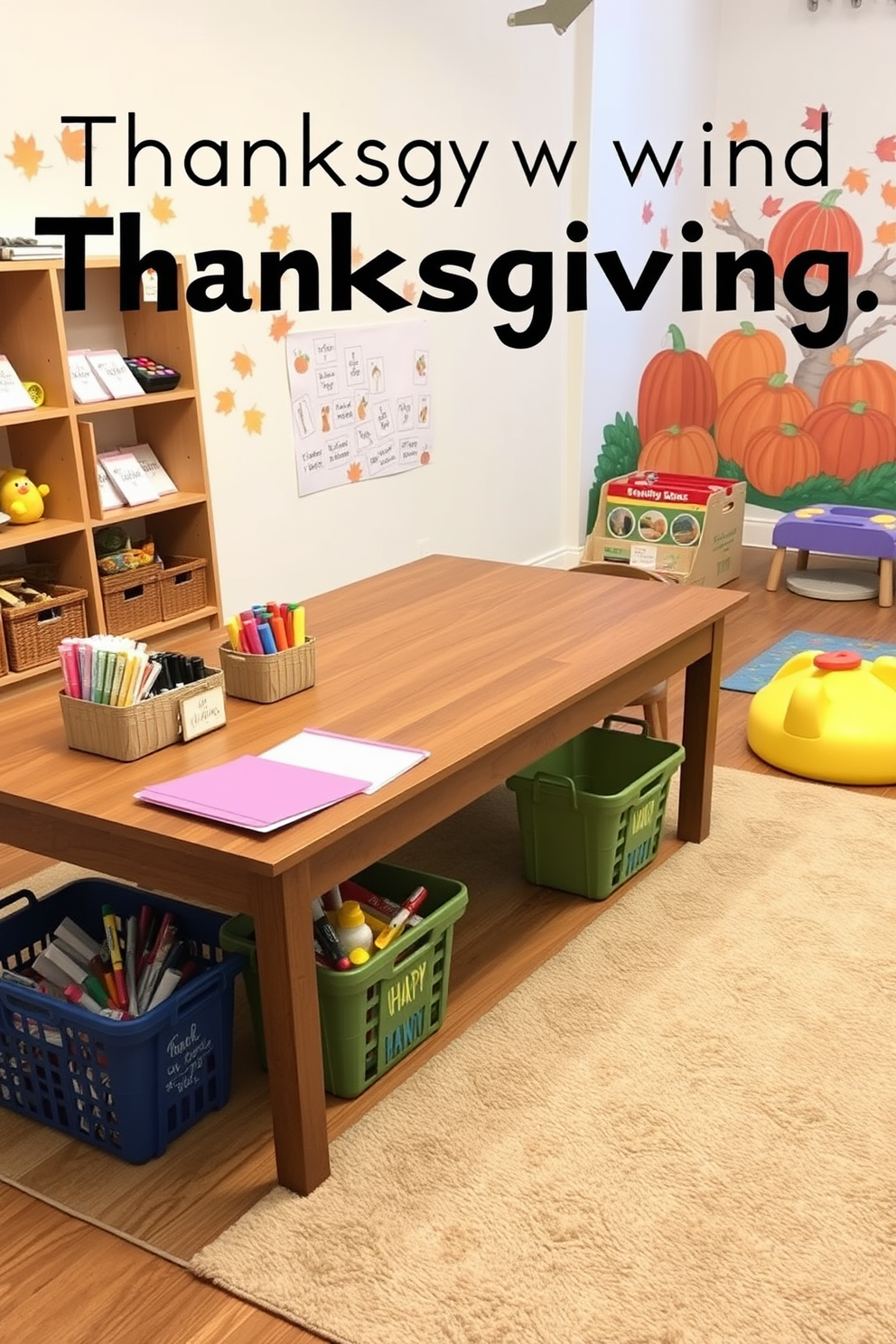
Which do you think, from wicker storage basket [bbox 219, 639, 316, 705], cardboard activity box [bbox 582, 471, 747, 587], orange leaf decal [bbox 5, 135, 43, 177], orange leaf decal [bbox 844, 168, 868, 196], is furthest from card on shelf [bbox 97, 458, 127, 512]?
orange leaf decal [bbox 844, 168, 868, 196]

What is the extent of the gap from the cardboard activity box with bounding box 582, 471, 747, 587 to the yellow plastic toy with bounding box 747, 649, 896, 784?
5.50 ft

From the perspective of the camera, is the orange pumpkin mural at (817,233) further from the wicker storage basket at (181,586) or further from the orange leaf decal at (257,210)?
the wicker storage basket at (181,586)

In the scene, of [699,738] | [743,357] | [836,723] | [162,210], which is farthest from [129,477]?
[743,357]

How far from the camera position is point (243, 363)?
403cm

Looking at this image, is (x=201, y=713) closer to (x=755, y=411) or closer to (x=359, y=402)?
(x=359, y=402)

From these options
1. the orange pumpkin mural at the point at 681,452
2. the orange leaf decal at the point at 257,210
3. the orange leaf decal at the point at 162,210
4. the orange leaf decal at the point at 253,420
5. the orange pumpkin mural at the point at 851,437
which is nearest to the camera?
the orange leaf decal at the point at 162,210

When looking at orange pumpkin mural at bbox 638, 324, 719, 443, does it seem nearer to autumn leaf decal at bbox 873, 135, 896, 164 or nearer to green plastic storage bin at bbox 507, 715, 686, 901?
autumn leaf decal at bbox 873, 135, 896, 164

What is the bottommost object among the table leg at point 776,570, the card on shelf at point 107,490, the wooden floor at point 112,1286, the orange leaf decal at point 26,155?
the wooden floor at point 112,1286

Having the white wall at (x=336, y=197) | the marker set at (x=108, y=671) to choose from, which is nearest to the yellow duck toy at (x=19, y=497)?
the white wall at (x=336, y=197)

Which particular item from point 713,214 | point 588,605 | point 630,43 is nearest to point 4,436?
point 588,605

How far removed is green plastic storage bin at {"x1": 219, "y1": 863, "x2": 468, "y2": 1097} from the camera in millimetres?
2070

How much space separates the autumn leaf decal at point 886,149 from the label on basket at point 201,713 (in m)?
4.76

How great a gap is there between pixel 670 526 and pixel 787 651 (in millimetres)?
898

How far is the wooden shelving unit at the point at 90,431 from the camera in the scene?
3.26 metres
